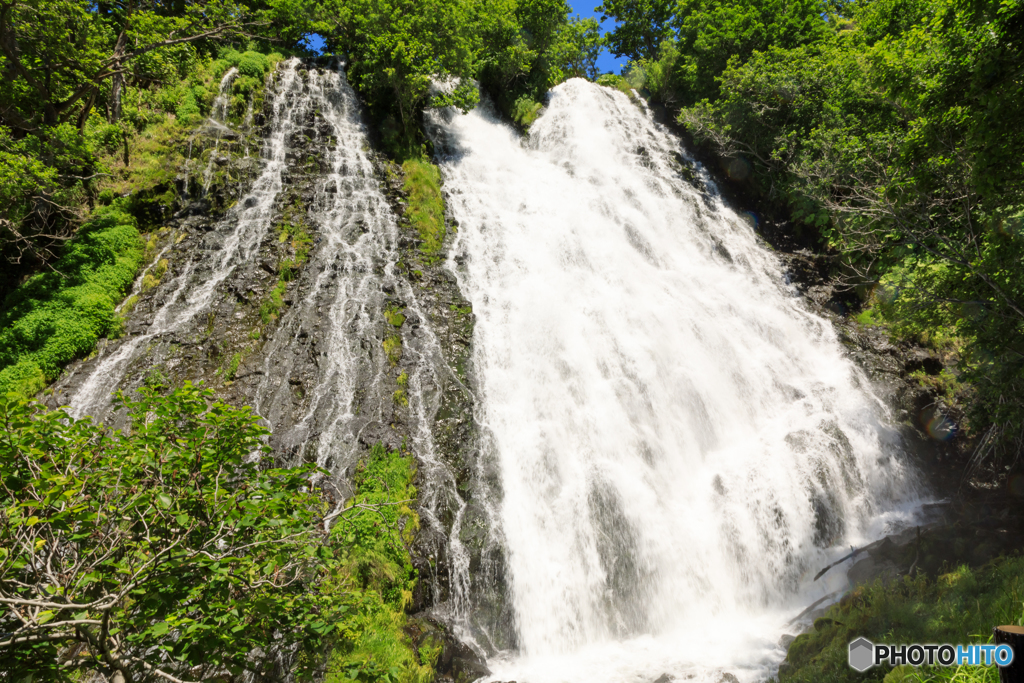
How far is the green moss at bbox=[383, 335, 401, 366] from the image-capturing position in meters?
11.9

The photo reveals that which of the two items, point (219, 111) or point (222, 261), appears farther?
point (219, 111)

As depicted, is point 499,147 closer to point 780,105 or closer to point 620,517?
point 780,105

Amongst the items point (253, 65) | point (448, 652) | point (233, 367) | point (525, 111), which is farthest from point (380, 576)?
point (525, 111)

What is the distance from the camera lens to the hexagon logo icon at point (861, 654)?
614 cm

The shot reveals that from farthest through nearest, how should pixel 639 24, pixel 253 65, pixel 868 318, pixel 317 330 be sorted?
pixel 639 24
pixel 253 65
pixel 868 318
pixel 317 330

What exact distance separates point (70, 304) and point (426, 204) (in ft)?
32.9

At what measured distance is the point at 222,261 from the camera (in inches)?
531

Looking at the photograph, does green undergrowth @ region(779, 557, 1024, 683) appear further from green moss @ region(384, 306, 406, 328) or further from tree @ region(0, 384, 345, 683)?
green moss @ region(384, 306, 406, 328)

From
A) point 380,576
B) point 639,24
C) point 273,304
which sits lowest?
point 380,576

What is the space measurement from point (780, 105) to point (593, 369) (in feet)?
54.1

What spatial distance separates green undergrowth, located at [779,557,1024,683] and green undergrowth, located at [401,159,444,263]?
12646mm

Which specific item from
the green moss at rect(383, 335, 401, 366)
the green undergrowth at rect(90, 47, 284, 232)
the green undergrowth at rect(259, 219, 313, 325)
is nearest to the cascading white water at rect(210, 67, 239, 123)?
the green undergrowth at rect(90, 47, 284, 232)

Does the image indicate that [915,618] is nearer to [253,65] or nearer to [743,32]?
[253,65]

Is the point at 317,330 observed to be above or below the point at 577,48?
below
